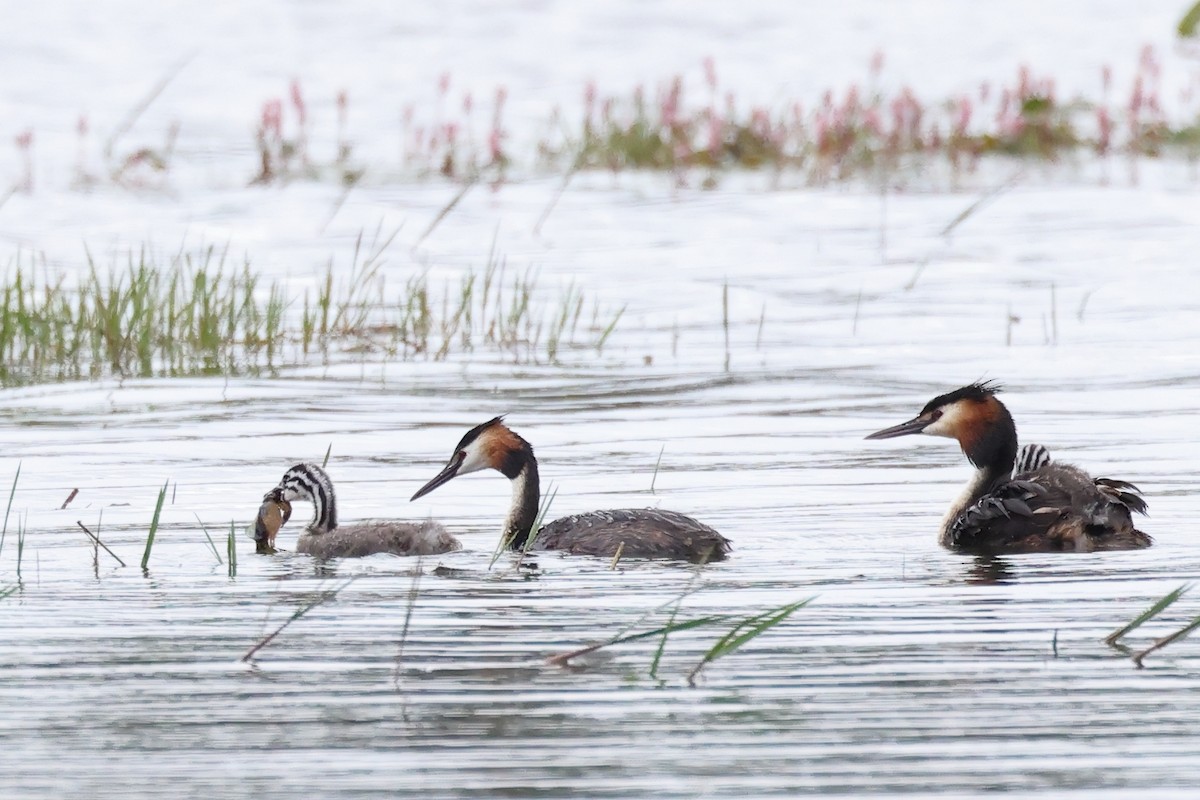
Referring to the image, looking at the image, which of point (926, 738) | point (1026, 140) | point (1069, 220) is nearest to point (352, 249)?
point (1069, 220)

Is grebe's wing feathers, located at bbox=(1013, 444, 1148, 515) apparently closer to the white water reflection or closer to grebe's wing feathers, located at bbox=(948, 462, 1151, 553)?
grebe's wing feathers, located at bbox=(948, 462, 1151, 553)

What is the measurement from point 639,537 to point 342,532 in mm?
1022

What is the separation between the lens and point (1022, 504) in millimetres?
7633

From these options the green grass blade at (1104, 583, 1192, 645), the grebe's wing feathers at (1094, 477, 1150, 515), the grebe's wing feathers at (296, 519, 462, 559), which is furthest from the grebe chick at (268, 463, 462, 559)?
the green grass blade at (1104, 583, 1192, 645)

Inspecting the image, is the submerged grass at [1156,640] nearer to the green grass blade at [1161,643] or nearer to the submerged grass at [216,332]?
the green grass blade at [1161,643]

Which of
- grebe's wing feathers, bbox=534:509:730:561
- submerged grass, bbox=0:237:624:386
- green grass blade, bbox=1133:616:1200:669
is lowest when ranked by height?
submerged grass, bbox=0:237:624:386

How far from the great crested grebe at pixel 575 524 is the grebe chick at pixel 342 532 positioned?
338 millimetres

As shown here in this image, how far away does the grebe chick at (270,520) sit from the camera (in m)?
7.65

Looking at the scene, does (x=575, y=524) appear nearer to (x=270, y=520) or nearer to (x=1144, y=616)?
(x=270, y=520)

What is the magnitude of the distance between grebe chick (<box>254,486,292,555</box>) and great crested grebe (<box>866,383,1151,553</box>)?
220 cm

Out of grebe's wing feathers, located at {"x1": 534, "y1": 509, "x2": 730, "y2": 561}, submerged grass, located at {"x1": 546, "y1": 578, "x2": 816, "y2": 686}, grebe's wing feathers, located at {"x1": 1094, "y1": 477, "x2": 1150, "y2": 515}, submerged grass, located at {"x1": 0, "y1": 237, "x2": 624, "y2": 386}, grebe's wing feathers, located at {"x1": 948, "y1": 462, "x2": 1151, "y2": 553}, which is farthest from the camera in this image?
submerged grass, located at {"x1": 0, "y1": 237, "x2": 624, "y2": 386}

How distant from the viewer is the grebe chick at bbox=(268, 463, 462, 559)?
7.38m

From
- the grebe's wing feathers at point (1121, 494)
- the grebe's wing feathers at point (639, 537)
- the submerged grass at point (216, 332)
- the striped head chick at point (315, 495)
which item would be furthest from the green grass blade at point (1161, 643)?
the submerged grass at point (216, 332)

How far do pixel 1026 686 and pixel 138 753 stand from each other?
1.89 m
